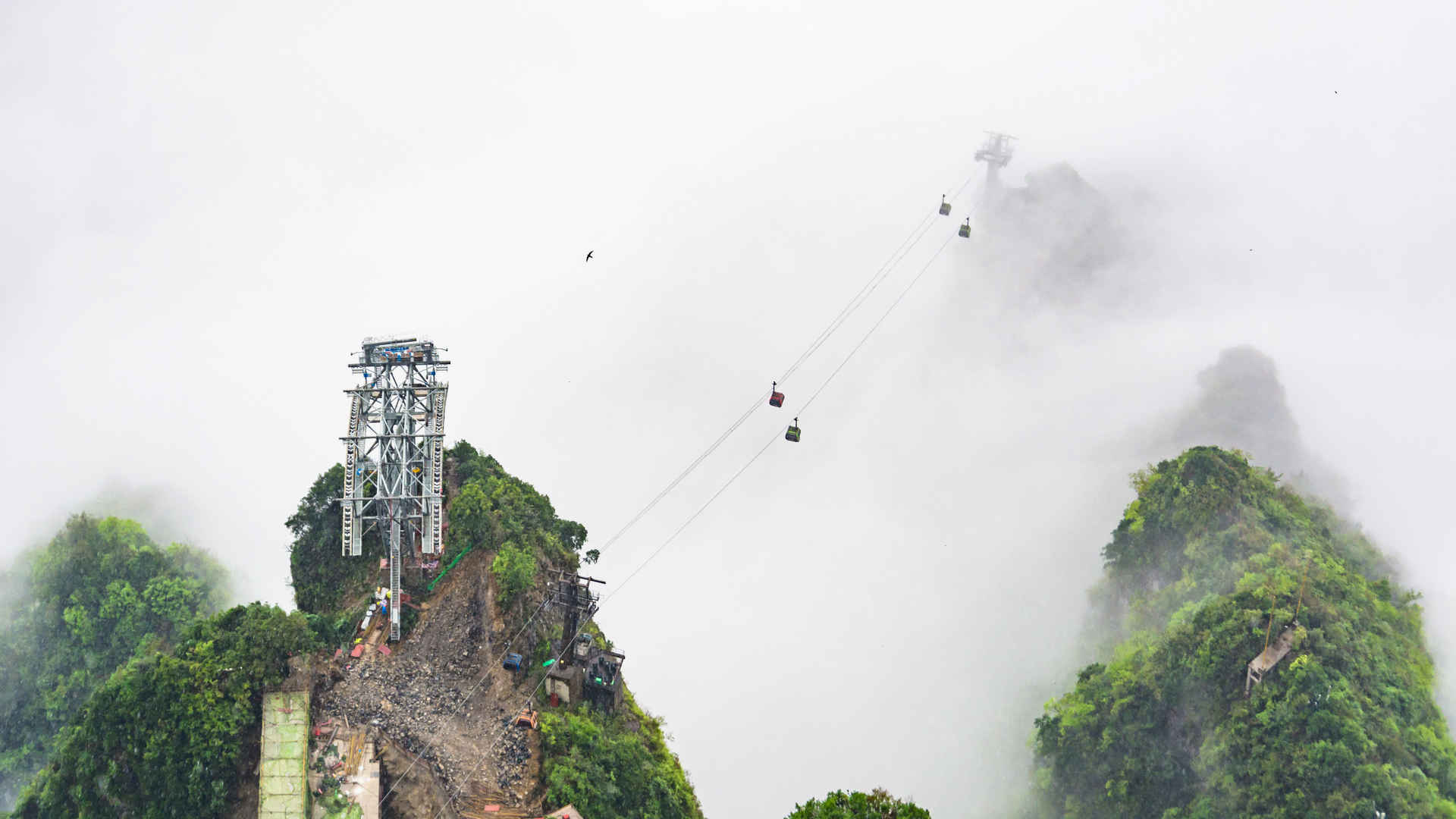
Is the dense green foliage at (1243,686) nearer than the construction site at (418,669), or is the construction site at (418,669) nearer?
the construction site at (418,669)

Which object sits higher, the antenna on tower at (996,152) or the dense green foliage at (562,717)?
the antenna on tower at (996,152)

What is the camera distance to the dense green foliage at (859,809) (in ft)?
162

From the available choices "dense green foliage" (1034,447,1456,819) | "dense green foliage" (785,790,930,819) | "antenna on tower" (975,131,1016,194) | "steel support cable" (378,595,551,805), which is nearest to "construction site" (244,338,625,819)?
"steel support cable" (378,595,551,805)

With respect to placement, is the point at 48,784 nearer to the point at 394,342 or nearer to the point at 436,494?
the point at 436,494

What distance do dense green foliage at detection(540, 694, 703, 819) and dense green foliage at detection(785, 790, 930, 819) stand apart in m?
8.24

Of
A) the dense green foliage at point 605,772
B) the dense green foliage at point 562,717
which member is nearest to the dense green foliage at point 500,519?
the dense green foliage at point 562,717

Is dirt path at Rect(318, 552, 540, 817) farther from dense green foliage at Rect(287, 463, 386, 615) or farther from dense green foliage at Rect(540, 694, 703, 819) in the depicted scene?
dense green foliage at Rect(287, 463, 386, 615)

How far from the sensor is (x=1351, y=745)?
6316 cm

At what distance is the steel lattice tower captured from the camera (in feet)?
199

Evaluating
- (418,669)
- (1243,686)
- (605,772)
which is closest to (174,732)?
(418,669)

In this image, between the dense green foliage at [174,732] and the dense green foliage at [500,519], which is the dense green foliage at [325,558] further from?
the dense green foliage at [174,732]

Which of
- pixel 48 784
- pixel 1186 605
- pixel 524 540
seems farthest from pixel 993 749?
pixel 48 784

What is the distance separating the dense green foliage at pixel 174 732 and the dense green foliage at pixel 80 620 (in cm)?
3463

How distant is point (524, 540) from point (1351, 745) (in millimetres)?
45803
